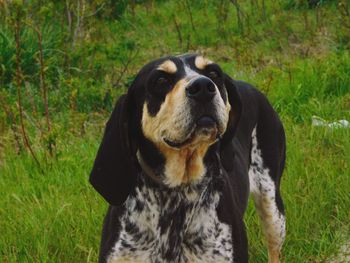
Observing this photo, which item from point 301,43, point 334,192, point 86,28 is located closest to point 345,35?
point 301,43

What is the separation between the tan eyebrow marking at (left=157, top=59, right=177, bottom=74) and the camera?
10.4 ft

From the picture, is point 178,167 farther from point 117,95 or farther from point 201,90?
point 117,95

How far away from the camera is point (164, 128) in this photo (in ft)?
10.0

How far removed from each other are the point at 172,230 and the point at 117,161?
1.28 ft

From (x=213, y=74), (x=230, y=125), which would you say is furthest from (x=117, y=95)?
(x=213, y=74)

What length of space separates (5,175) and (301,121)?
7.90 feet

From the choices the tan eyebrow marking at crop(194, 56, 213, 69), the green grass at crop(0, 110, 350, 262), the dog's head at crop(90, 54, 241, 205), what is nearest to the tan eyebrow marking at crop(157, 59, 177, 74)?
the dog's head at crop(90, 54, 241, 205)

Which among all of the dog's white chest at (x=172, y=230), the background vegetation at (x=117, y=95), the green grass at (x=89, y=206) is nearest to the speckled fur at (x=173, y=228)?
the dog's white chest at (x=172, y=230)

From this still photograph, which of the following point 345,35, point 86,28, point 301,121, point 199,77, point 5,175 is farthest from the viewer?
point 86,28

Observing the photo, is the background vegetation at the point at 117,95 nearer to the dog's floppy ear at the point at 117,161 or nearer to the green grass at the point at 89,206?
the green grass at the point at 89,206

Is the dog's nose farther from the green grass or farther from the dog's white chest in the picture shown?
the green grass

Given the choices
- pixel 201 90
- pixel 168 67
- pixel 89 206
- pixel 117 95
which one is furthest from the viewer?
pixel 117 95

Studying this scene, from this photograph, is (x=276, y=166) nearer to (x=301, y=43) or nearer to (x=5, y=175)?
(x=5, y=175)

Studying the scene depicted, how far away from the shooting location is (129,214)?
3258 millimetres
